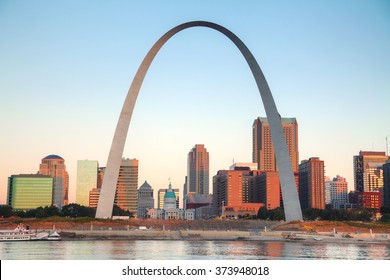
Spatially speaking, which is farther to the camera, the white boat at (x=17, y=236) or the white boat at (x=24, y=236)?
the white boat at (x=24, y=236)

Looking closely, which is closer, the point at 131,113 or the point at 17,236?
the point at 17,236

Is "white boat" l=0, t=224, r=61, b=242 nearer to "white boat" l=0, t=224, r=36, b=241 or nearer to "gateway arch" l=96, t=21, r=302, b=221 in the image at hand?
"white boat" l=0, t=224, r=36, b=241

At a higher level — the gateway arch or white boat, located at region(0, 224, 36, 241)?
the gateway arch

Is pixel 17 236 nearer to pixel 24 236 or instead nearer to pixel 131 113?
pixel 24 236

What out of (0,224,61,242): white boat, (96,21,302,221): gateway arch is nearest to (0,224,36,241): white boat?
(0,224,61,242): white boat

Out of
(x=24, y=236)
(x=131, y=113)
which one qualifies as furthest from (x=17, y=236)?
(x=131, y=113)

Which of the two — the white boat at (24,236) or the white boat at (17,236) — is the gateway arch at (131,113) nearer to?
the white boat at (24,236)

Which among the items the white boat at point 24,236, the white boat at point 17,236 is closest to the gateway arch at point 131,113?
the white boat at point 24,236
